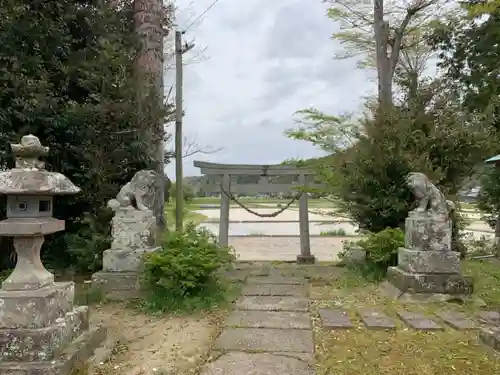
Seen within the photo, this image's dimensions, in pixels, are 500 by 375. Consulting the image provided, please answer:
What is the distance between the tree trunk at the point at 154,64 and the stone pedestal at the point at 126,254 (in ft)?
3.87

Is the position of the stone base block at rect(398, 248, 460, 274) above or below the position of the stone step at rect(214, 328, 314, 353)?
above

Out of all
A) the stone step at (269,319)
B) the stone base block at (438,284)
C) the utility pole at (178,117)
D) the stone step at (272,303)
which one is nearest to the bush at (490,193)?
the stone base block at (438,284)

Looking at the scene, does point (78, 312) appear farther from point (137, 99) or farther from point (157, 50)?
point (157, 50)

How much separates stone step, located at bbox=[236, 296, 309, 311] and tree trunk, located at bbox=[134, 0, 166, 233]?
2222mm

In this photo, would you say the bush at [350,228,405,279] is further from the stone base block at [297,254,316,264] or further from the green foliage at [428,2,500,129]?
the green foliage at [428,2,500,129]

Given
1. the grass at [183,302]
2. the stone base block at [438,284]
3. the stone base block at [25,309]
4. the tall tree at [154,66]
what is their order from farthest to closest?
the tall tree at [154,66], the stone base block at [438,284], the grass at [183,302], the stone base block at [25,309]

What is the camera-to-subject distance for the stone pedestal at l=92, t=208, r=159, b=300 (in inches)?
194

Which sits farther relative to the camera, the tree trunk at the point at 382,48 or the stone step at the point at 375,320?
the tree trunk at the point at 382,48

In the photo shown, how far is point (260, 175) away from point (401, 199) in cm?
296

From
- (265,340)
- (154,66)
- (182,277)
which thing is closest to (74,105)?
(154,66)

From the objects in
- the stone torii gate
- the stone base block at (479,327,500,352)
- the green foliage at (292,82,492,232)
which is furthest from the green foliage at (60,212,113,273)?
the stone base block at (479,327,500,352)

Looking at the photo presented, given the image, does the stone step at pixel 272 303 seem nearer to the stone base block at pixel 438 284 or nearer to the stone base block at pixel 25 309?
the stone base block at pixel 438 284

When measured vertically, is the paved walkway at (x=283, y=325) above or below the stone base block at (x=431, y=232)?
below

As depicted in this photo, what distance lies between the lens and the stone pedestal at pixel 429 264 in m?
4.83
